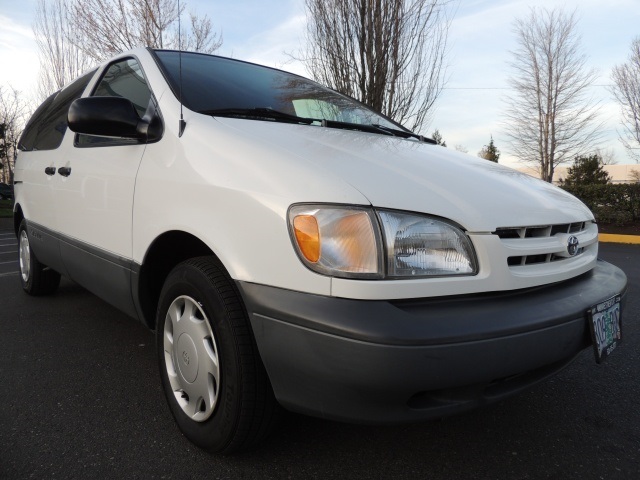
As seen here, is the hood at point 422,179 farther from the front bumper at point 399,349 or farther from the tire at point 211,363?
the tire at point 211,363

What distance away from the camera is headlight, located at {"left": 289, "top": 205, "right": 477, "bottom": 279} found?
1.32 meters

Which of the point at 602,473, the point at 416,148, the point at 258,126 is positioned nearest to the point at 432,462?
the point at 602,473

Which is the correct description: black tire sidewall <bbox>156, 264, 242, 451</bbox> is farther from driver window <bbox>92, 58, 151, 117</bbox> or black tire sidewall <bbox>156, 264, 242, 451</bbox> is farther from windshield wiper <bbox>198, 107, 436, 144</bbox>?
driver window <bbox>92, 58, 151, 117</bbox>

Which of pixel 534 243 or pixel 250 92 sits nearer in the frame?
pixel 534 243

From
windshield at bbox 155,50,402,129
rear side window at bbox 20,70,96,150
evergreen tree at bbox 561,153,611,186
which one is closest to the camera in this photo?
windshield at bbox 155,50,402,129

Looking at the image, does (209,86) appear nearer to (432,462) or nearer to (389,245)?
(389,245)

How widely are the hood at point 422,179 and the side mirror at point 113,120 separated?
31 centimetres

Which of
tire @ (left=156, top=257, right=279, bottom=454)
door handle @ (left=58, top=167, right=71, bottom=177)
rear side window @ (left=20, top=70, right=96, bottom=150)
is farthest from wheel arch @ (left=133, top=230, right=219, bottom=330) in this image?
rear side window @ (left=20, top=70, right=96, bottom=150)

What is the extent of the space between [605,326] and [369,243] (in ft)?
3.13

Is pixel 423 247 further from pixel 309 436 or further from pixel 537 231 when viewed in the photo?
pixel 309 436

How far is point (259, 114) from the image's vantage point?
2080 mm

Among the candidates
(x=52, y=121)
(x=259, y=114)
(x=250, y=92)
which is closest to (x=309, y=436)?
(x=259, y=114)

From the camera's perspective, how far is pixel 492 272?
1.41 meters

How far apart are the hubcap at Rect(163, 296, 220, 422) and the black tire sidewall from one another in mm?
29
